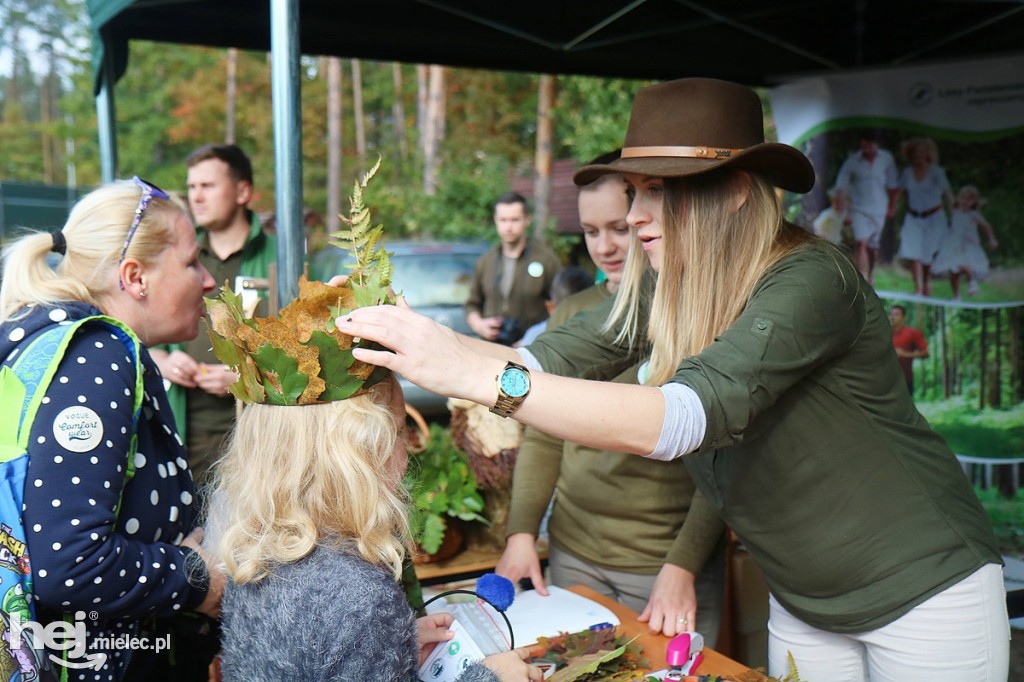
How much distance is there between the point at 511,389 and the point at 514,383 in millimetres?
11

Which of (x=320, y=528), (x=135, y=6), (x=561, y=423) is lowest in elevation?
(x=320, y=528)

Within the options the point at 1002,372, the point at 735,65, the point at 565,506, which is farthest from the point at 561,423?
the point at 735,65

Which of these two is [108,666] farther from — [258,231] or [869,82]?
[869,82]

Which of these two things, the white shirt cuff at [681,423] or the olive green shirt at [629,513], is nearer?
the white shirt cuff at [681,423]

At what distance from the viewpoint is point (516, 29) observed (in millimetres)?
4062

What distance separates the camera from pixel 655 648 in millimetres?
2021

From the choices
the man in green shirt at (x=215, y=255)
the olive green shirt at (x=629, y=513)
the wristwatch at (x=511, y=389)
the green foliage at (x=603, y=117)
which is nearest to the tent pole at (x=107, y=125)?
the man in green shirt at (x=215, y=255)

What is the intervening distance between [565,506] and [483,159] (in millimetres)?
15759

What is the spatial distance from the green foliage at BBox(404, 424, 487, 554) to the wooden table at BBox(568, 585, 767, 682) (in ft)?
2.44

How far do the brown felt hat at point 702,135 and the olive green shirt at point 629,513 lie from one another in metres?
0.81

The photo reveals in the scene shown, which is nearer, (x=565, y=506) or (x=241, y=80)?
(x=565, y=506)

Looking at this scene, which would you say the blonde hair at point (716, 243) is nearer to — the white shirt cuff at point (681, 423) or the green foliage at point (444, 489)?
the white shirt cuff at point (681, 423)

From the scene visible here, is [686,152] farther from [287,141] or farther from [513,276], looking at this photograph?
[513,276]

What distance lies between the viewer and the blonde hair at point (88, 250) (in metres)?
1.87
